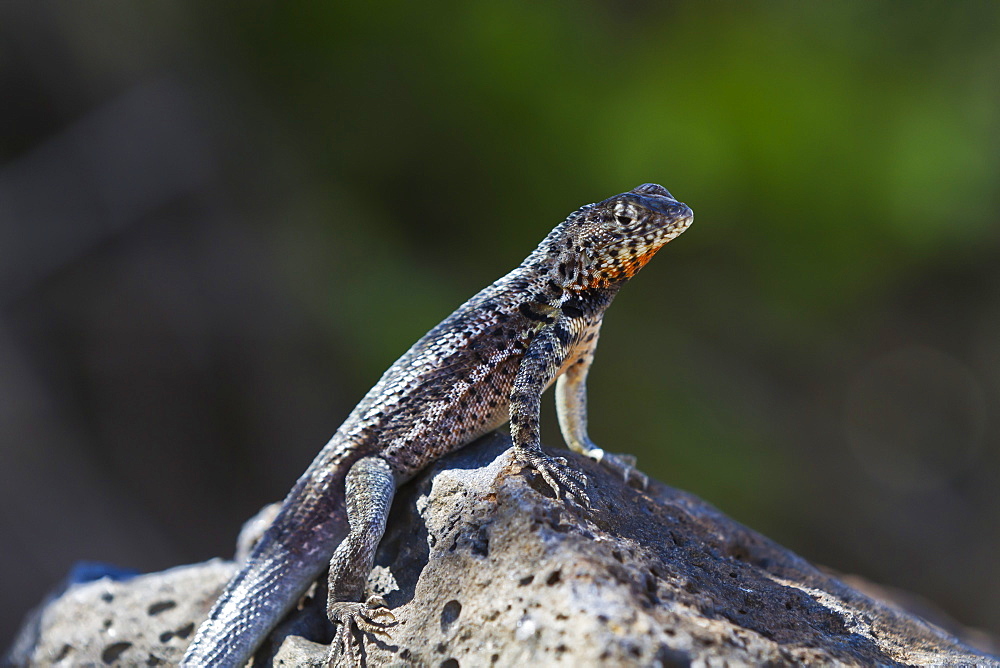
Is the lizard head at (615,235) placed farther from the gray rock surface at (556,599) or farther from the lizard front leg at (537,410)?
the gray rock surface at (556,599)

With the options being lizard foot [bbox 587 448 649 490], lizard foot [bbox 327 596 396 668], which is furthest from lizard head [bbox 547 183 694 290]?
lizard foot [bbox 327 596 396 668]

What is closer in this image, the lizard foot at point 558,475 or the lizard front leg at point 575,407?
the lizard foot at point 558,475

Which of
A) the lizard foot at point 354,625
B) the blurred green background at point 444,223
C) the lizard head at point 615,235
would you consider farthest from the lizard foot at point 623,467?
the blurred green background at point 444,223

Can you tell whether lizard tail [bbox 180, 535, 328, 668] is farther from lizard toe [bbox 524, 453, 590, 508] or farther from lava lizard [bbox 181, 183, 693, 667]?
lizard toe [bbox 524, 453, 590, 508]

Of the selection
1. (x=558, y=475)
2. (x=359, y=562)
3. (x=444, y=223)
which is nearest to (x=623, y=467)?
(x=558, y=475)

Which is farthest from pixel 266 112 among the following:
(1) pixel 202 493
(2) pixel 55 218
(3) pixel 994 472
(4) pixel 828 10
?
(3) pixel 994 472

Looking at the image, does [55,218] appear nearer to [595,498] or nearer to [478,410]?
[478,410]
